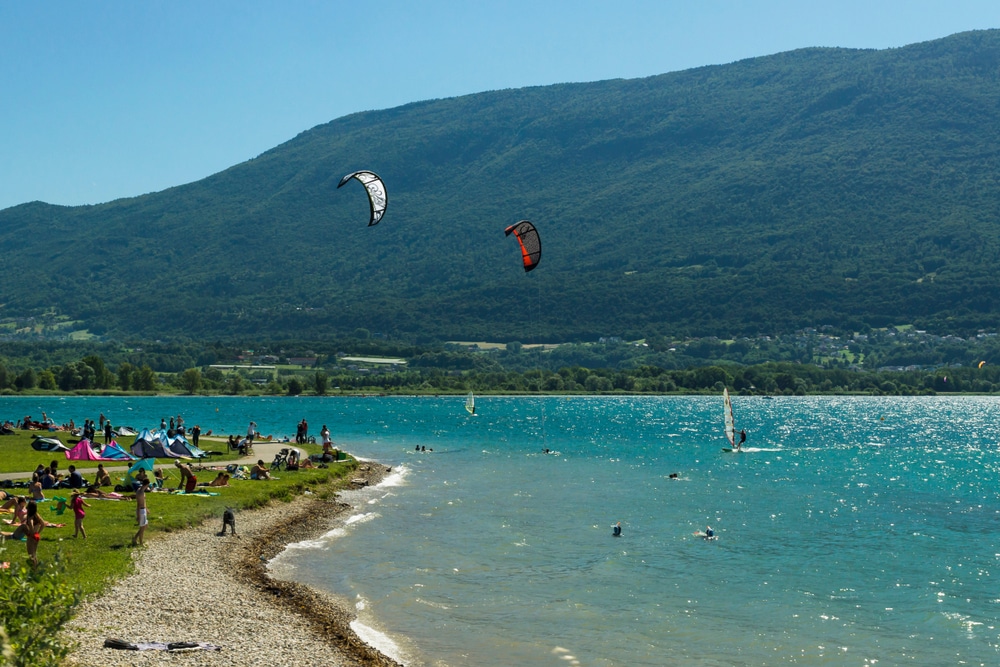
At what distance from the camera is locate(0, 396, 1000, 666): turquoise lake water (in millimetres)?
19625

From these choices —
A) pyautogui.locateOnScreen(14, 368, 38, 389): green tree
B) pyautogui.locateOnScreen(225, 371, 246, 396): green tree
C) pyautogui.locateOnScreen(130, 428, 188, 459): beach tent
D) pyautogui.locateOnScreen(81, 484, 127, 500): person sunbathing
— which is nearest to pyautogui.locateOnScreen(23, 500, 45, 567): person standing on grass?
pyautogui.locateOnScreen(81, 484, 127, 500): person sunbathing

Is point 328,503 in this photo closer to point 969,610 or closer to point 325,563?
point 325,563

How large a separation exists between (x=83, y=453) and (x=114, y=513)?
14.9 metres

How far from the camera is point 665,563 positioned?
91.1 feet

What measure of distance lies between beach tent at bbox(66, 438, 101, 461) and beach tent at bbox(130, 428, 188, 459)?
159 cm

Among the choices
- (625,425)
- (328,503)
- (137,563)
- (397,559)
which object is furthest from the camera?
(625,425)

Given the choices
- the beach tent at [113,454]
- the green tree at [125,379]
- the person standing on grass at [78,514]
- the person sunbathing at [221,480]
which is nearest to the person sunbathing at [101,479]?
the person sunbathing at [221,480]

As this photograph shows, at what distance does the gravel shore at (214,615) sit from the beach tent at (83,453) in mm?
15953

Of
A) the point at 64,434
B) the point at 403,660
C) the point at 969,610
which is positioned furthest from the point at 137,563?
the point at 64,434

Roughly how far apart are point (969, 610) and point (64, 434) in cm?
4439

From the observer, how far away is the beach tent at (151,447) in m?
41.1

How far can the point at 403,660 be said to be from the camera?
17672 millimetres

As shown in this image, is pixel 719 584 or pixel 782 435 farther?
pixel 782 435

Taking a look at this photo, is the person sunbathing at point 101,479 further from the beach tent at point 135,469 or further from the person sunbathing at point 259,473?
the person sunbathing at point 259,473
